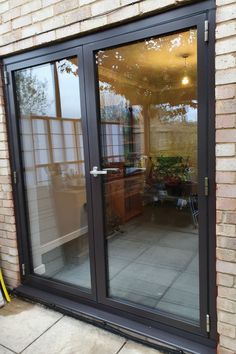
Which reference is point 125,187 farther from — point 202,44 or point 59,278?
point 202,44

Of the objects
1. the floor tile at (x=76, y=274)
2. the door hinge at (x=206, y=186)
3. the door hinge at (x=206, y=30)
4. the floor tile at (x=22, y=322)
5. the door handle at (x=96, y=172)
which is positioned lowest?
the floor tile at (x=22, y=322)

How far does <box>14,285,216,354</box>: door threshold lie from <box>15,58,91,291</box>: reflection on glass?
158mm

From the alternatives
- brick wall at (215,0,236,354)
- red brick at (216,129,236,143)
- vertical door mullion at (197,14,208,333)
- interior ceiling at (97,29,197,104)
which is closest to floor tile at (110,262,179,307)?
vertical door mullion at (197,14,208,333)

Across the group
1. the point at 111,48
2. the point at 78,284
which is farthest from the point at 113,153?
the point at 78,284

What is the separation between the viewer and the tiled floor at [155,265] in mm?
1792

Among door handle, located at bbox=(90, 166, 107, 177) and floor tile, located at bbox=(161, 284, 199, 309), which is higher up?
door handle, located at bbox=(90, 166, 107, 177)

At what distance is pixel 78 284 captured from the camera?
2.17 metres

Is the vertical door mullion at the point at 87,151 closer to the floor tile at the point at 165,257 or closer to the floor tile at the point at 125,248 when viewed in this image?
the floor tile at the point at 125,248

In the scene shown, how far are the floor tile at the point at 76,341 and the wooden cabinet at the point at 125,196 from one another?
2.60 ft

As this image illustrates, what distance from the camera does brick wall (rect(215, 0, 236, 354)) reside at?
51.3 inches

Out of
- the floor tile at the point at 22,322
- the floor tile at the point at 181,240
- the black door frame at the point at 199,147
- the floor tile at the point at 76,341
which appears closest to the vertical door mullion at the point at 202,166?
the black door frame at the point at 199,147

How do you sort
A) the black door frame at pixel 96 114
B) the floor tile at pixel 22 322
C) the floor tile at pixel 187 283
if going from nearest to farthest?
the black door frame at pixel 96 114, the floor tile at pixel 187 283, the floor tile at pixel 22 322

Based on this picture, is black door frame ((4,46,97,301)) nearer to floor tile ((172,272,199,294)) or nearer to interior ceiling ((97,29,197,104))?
interior ceiling ((97,29,197,104))

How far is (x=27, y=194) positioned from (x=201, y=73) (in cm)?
161
